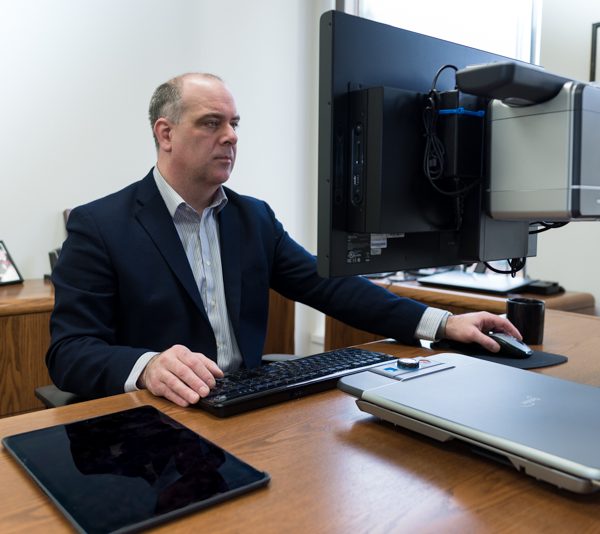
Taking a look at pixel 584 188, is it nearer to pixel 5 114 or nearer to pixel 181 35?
pixel 5 114

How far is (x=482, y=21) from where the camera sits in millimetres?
2676

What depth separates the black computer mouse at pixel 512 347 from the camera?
114 centimetres

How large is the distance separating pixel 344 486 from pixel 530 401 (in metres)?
0.30

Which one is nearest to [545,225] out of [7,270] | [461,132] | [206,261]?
[461,132]

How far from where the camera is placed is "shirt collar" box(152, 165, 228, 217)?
5.00 ft

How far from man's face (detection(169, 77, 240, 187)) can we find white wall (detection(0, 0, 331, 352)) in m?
1.01

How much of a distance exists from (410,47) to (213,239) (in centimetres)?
82

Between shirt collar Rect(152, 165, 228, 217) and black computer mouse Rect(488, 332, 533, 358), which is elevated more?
shirt collar Rect(152, 165, 228, 217)

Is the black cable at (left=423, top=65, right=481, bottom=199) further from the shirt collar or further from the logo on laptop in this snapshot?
the shirt collar

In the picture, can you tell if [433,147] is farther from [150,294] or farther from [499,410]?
[150,294]

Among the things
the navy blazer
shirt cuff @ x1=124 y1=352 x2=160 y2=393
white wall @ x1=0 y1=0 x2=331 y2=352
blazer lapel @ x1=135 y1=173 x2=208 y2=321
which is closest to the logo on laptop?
the navy blazer

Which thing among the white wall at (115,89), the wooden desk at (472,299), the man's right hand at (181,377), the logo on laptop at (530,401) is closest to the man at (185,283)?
the man's right hand at (181,377)

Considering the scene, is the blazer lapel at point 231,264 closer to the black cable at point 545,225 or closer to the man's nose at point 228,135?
the man's nose at point 228,135

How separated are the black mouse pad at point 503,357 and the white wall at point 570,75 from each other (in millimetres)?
1197
